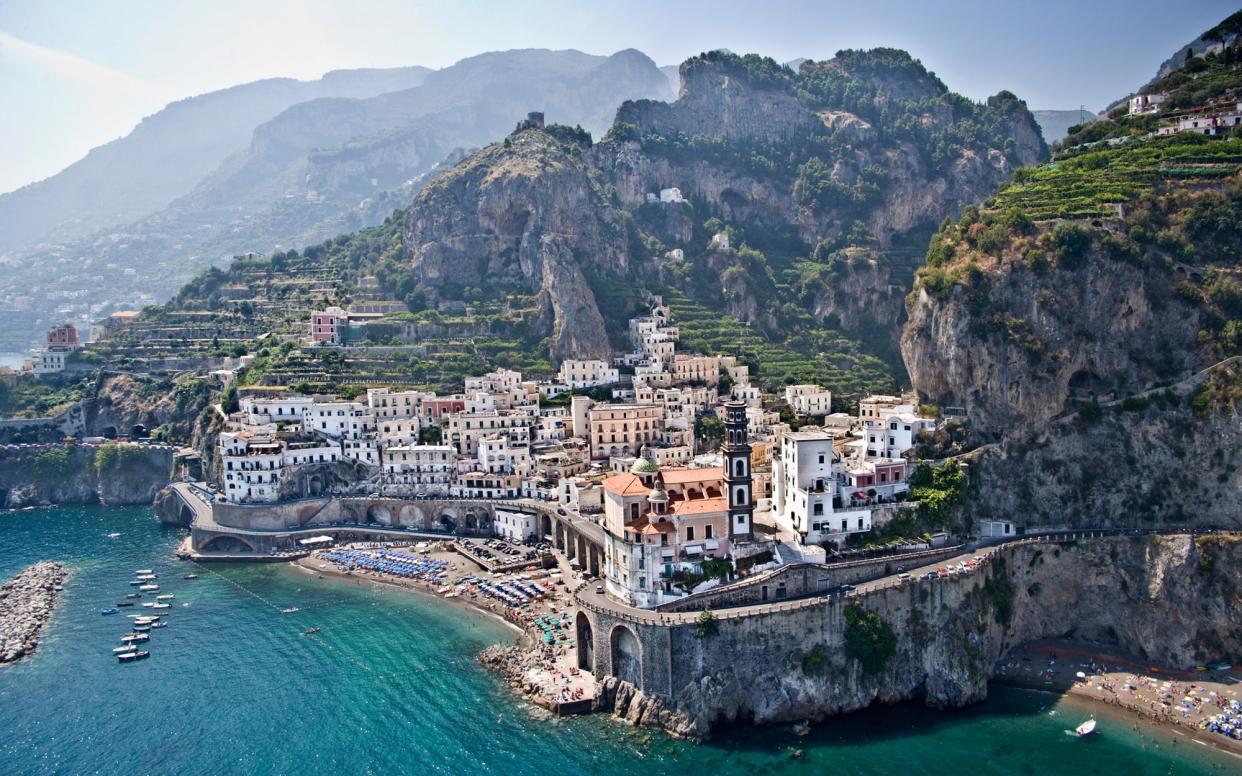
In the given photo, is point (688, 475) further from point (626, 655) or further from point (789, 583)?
point (626, 655)

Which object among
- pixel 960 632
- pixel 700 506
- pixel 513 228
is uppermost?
pixel 513 228

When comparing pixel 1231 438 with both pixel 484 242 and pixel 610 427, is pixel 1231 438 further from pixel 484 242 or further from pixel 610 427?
pixel 484 242

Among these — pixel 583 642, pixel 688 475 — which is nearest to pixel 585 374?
pixel 688 475

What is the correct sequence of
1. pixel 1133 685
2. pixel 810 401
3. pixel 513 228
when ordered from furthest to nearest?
pixel 513 228, pixel 810 401, pixel 1133 685

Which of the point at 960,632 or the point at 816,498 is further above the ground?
the point at 816,498

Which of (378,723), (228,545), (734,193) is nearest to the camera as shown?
(378,723)

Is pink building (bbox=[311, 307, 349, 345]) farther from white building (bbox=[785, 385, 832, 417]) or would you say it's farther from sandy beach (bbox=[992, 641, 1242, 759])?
sandy beach (bbox=[992, 641, 1242, 759])

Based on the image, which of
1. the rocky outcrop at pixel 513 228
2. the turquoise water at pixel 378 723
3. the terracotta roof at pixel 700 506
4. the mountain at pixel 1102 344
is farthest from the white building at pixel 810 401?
the turquoise water at pixel 378 723
